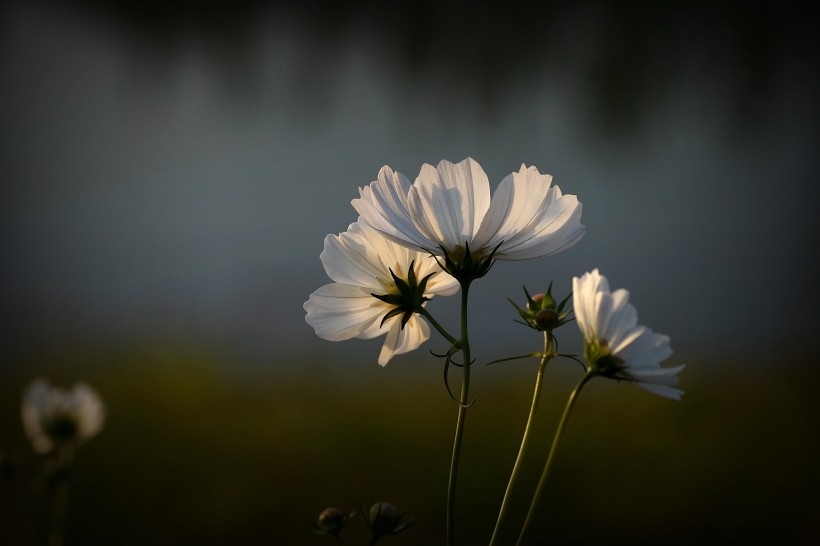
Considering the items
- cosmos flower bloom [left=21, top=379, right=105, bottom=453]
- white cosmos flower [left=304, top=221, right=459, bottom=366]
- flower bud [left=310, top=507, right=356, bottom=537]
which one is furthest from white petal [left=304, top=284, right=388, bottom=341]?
cosmos flower bloom [left=21, top=379, right=105, bottom=453]

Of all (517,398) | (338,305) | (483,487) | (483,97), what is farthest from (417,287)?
(483,97)

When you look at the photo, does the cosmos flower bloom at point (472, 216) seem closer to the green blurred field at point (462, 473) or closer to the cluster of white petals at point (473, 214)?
the cluster of white petals at point (473, 214)

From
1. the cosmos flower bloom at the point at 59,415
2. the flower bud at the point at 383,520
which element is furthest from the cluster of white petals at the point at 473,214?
the cosmos flower bloom at the point at 59,415

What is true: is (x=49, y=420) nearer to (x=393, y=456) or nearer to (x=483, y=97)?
(x=393, y=456)

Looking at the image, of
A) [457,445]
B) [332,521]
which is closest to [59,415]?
[332,521]

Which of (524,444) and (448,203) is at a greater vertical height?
(448,203)

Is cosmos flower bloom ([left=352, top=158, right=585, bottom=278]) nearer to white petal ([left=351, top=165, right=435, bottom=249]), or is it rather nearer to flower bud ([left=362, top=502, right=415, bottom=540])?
white petal ([left=351, top=165, right=435, bottom=249])

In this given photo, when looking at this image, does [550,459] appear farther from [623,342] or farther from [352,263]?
[352,263]
